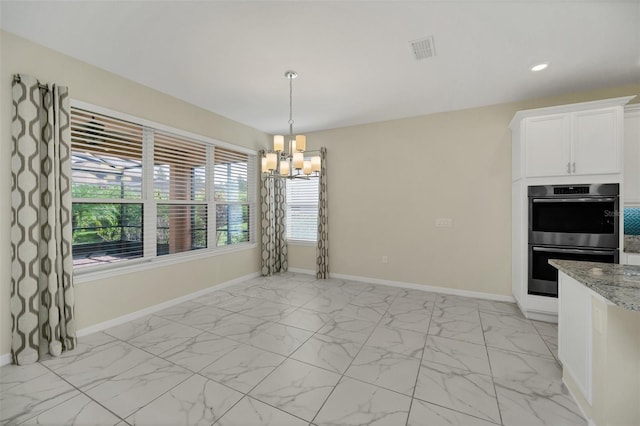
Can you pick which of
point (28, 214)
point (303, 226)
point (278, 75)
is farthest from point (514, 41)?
point (28, 214)

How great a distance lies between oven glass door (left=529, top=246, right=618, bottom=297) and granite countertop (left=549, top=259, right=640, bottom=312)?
117cm

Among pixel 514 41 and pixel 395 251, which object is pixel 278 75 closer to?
pixel 514 41

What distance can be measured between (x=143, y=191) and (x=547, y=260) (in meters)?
5.04

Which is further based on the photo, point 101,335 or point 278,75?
point 278,75

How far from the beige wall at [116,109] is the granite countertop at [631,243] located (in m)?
5.32

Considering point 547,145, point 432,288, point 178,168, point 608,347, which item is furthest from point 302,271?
point 608,347

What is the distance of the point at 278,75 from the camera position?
119 inches

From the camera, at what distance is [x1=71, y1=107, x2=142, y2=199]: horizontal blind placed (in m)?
2.80

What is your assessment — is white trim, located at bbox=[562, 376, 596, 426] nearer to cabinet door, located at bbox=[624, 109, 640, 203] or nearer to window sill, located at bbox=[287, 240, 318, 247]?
cabinet door, located at bbox=[624, 109, 640, 203]

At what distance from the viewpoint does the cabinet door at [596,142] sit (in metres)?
2.83

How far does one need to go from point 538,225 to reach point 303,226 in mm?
3780

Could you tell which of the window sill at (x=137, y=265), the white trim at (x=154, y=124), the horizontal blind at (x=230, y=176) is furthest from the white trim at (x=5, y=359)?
the horizontal blind at (x=230, y=176)

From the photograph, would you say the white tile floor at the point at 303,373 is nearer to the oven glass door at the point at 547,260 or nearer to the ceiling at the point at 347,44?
the oven glass door at the point at 547,260

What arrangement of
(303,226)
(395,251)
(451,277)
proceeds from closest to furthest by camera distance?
(451,277) → (395,251) → (303,226)
